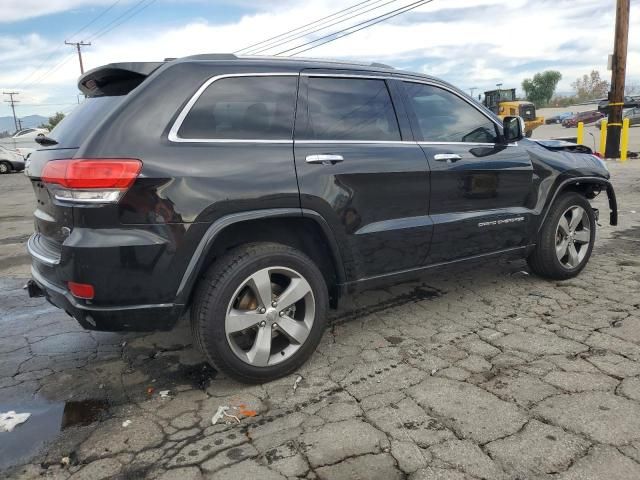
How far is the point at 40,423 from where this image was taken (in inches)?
107

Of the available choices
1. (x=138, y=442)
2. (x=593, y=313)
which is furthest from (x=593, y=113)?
(x=138, y=442)

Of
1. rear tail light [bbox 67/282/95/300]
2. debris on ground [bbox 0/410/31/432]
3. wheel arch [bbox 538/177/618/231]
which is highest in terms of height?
wheel arch [bbox 538/177/618/231]

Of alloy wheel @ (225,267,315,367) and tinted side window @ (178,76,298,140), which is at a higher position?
tinted side window @ (178,76,298,140)

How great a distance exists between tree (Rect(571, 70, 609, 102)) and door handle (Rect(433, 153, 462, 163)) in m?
98.3

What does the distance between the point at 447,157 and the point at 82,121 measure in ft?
7.88

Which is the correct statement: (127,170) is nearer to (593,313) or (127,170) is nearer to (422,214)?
(422,214)

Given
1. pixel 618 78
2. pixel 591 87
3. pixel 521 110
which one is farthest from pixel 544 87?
pixel 618 78

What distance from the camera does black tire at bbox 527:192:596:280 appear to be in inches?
175

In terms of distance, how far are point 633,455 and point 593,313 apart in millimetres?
1854

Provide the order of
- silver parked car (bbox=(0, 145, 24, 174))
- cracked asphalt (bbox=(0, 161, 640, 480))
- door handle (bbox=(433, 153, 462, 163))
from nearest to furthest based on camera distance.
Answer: cracked asphalt (bbox=(0, 161, 640, 480)), door handle (bbox=(433, 153, 462, 163)), silver parked car (bbox=(0, 145, 24, 174))

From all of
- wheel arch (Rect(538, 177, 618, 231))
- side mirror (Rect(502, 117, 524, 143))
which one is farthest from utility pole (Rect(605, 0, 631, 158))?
side mirror (Rect(502, 117, 524, 143))

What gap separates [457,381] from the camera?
2.99 metres

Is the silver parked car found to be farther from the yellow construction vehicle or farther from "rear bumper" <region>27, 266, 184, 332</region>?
"rear bumper" <region>27, 266, 184, 332</region>

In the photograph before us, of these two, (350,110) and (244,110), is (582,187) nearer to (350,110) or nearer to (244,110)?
(350,110)
